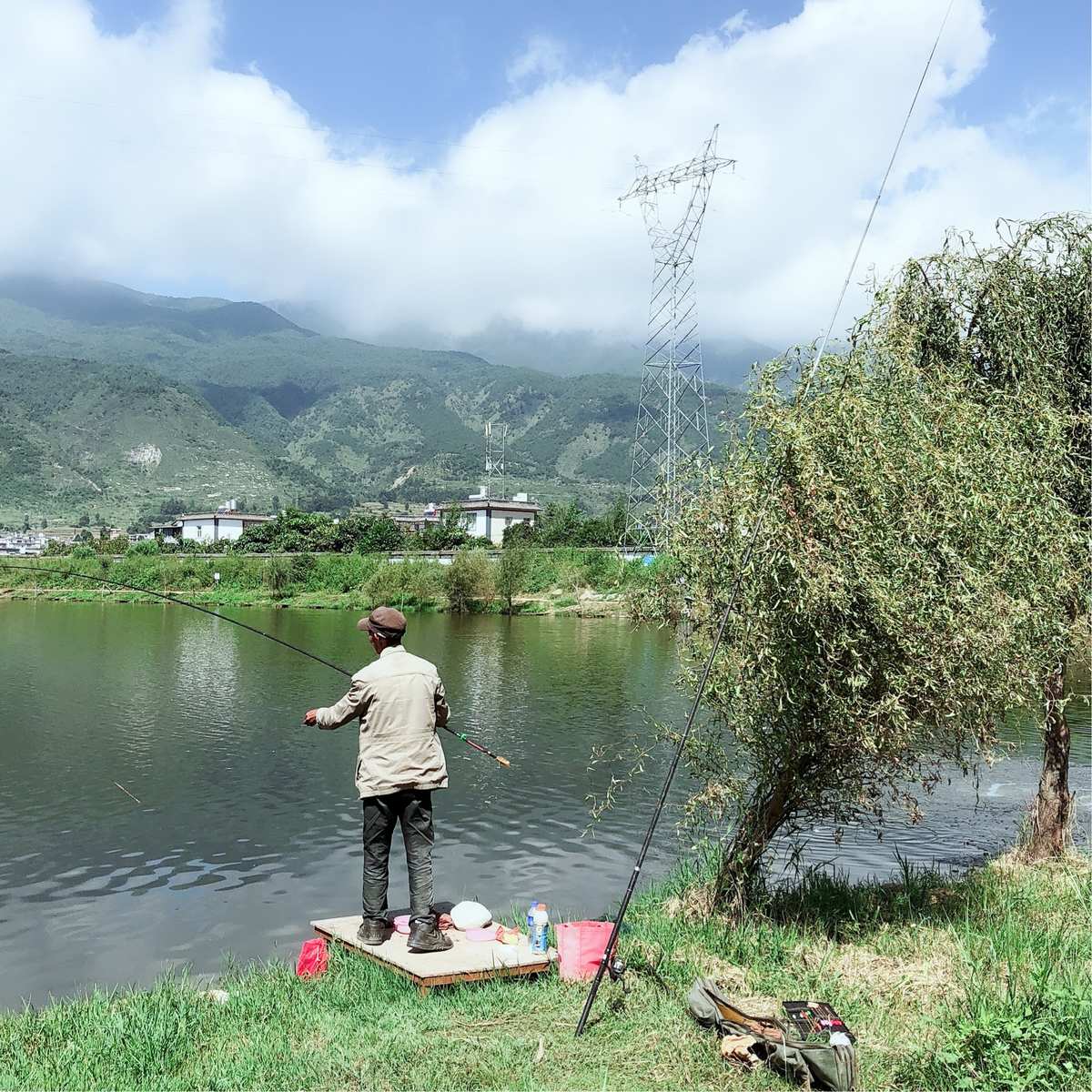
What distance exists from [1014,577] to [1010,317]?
3834 mm

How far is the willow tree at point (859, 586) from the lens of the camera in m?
7.92

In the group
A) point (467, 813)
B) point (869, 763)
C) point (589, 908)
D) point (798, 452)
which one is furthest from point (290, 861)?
point (798, 452)

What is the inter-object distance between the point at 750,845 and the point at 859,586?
106 inches

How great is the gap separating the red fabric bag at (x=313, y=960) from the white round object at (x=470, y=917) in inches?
41.8

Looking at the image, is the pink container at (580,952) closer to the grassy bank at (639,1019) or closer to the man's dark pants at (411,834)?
the grassy bank at (639,1019)

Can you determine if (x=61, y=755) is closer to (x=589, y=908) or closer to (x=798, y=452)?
(x=589, y=908)

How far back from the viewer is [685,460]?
930 centimetres

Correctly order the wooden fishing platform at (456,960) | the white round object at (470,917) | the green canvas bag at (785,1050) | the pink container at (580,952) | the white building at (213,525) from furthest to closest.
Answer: the white building at (213,525) → the white round object at (470,917) → the pink container at (580,952) → the wooden fishing platform at (456,960) → the green canvas bag at (785,1050)

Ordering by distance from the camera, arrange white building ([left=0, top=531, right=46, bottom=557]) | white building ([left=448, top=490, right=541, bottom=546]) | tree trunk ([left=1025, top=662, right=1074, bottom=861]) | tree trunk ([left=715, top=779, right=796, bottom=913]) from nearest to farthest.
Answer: tree trunk ([left=715, top=779, right=796, bottom=913]), tree trunk ([left=1025, top=662, right=1074, bottom=861]), white building ([left=448, top=490, right=541, bottom=546]), white building ([left=0, top=531, right=46, bottom=557])

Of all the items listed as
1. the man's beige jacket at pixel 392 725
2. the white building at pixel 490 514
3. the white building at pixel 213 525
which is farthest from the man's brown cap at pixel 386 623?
the white building at pixel 213 525

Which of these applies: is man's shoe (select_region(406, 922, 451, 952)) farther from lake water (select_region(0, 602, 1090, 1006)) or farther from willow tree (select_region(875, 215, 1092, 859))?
willow tree (select_region(875, 215, 1092, 859))

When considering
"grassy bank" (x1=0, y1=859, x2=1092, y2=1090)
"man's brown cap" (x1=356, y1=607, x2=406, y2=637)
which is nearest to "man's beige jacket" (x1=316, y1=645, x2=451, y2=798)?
"man's brown cap" (x1=356, y1=607, x2=406, y2=637)

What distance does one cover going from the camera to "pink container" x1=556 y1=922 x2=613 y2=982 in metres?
7.41

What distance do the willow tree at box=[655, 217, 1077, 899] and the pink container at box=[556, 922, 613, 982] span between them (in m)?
2.11
